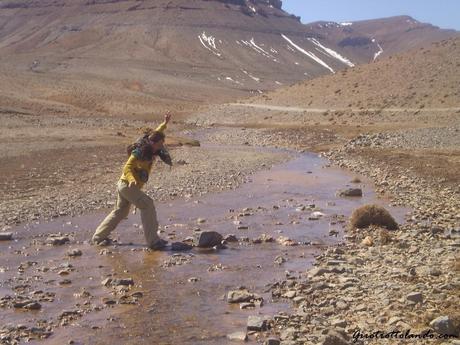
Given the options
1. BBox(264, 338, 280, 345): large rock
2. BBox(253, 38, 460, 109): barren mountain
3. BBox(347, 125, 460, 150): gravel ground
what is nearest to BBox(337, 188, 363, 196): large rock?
BBox(347, 125, 460, 150): gravel ground

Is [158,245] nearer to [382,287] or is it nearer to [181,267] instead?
[181,267]

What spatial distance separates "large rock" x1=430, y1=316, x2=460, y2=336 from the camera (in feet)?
24.1

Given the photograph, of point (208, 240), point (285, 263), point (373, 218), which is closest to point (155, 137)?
point (208, 240)

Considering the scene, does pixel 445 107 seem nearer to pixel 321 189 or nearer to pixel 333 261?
pixel 321 189

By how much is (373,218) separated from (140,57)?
130 metres

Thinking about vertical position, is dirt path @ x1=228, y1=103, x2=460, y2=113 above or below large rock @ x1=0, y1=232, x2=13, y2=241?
above

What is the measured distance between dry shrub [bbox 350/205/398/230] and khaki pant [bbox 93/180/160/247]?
15.2ft

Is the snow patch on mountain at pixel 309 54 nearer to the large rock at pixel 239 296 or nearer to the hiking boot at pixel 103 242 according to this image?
the hiking boot at pixel 103 242

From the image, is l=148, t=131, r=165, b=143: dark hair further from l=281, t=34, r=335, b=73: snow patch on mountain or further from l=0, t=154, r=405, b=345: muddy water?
l=281, t=34, r=335, b=73: snow patch on mountain

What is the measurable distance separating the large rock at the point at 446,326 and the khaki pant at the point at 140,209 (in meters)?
7.16

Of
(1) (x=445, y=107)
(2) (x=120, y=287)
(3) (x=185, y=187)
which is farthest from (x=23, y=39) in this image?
(2) (x=120, y=287)

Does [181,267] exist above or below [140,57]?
below

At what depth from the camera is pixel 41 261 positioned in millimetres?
12570

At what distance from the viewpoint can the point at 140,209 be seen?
1385 cm
